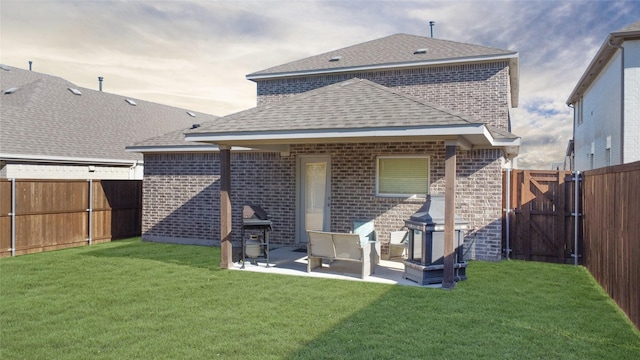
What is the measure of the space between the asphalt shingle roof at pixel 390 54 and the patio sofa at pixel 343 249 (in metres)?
6.35

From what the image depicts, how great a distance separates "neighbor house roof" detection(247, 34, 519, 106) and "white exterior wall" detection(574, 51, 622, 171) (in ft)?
9.63

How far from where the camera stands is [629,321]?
6023mm

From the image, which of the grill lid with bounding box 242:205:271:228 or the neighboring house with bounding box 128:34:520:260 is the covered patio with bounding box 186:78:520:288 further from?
the grill lid with bounding box 242:205:271:228

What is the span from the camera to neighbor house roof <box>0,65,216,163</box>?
15.5 metres

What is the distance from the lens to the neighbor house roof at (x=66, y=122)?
15.5 meters

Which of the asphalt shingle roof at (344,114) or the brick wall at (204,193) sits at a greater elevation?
the asphalt shingle roof at (344,114)

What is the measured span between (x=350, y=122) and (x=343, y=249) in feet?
7.90

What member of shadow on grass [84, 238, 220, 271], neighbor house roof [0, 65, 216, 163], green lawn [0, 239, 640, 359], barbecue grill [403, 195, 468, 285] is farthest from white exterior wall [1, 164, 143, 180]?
barbecue grill [403, 195, 468, 285]

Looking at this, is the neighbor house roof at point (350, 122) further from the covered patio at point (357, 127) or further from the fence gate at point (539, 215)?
the fence gate at point (539, 215)

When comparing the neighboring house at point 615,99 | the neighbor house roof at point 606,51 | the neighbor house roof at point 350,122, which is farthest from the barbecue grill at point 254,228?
the neighbor house roof at point 606,51

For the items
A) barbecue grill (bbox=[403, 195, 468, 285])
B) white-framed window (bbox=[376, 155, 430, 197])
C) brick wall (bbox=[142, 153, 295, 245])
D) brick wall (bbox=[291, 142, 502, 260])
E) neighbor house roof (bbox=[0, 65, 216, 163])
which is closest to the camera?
barbecue grill (bbox=[403, 195, 468, 285])

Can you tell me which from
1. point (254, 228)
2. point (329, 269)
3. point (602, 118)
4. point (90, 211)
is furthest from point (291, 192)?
point (602, 118)

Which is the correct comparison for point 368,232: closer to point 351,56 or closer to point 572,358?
point 572,358

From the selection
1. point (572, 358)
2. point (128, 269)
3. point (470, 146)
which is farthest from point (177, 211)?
point (572, 358)
